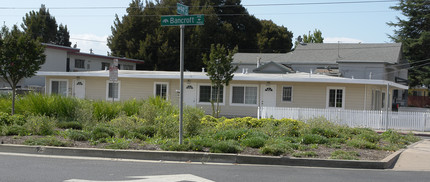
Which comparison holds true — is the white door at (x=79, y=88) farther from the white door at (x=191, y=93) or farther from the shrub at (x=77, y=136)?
the shrub at (x=77, y=136)

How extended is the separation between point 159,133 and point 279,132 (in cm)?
375

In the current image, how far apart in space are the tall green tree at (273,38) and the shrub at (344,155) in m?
47.7

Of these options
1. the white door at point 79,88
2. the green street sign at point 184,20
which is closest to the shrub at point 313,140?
the green street sign at point 184,20

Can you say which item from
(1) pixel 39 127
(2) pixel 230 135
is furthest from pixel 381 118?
(1) pixel 39 127

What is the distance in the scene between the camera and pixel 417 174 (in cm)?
901

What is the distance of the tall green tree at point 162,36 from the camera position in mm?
50156

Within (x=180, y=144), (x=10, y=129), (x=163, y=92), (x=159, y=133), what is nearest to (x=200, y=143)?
(x=180, y=144)

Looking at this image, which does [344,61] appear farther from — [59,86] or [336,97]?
[59,86]

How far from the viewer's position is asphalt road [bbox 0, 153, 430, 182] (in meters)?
7.87

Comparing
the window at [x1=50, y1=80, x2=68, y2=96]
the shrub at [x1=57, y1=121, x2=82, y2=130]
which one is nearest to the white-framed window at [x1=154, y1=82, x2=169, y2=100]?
the window at [x1=50, y1=80, x2=68, y2=96]

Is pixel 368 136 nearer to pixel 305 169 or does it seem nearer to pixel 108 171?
pixel 305 169

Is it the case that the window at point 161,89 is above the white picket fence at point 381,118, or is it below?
above

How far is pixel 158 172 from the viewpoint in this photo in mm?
8500

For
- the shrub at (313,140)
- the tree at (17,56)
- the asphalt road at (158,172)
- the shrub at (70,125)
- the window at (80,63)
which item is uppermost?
the window at (80,63)
